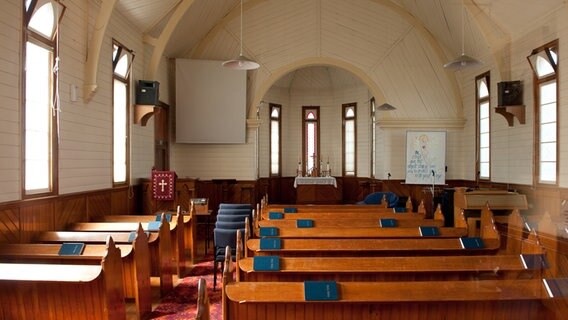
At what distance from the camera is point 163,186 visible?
7.15 m

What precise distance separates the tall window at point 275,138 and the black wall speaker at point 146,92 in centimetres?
580

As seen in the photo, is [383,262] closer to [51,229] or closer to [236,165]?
[51,229]

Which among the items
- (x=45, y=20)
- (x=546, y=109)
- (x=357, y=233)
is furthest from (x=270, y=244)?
(x=546, y=109)

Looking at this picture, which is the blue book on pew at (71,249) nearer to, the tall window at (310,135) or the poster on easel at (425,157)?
the poster on easel at (425,157)

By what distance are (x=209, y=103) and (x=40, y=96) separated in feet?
16.5

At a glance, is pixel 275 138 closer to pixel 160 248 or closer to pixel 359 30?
pixel 359 30

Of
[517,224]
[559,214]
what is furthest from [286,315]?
[559,214]

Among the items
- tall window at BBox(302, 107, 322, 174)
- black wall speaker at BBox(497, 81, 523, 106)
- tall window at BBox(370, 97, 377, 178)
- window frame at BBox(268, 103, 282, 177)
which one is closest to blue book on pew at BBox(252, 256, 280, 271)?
black wall speaker at BBox(497, 81, 523, 106)

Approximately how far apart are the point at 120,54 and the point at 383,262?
555cm

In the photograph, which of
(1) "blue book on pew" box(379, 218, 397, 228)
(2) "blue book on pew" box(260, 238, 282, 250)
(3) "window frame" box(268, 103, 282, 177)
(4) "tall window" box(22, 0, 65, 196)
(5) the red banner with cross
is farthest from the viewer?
(3) "window frame" box(268, 103, 282, 177)

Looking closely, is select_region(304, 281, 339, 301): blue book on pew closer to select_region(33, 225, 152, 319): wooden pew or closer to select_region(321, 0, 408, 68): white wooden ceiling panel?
select_region(33, 225, 152, 319): wooden pew

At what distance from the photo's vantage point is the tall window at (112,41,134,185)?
691 centimetres

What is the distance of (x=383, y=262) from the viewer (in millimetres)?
3264

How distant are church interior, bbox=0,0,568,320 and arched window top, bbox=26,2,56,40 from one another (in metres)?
0.02
